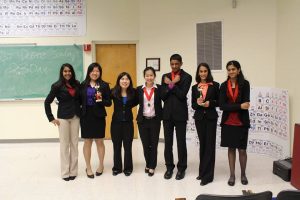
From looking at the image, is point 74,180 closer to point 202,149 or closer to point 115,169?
point 115,169

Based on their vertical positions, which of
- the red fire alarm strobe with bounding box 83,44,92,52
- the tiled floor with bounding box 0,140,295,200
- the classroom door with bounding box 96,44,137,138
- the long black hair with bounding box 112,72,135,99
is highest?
the red fire alarm strobe with bounding box 83,44,92,52

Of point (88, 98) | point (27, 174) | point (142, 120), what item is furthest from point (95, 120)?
point (27, 174)

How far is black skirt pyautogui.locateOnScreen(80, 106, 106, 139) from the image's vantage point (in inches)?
142

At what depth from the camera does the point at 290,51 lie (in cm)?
411

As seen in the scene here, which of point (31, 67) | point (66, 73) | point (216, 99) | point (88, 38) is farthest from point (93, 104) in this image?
point (31, 67)

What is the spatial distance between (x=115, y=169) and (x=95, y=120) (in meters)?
0.70

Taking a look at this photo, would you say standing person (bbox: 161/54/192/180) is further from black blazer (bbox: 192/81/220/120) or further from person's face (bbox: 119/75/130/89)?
person's face (bbox: 119/75/130/89)

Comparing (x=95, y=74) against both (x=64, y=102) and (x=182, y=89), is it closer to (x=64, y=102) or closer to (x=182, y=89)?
(x=64, y=102)

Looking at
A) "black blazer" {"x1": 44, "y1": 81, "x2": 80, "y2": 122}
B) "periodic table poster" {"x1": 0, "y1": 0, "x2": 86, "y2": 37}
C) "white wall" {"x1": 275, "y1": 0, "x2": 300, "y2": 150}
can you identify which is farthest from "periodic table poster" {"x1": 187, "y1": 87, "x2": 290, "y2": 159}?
"periodic table poster" {"x1": 0, "y1": 0, "x2": 86, "y2": 37}

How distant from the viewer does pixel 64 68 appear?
11.7 ft

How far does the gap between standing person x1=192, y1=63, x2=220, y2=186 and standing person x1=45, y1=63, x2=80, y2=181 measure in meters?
1.45

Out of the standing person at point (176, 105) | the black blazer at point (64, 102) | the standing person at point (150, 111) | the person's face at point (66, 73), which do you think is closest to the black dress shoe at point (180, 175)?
the standing person at point (176, 105)

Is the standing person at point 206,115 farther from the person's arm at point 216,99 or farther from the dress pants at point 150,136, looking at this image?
the dress pants at point 150,136

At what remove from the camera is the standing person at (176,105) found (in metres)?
3.51
